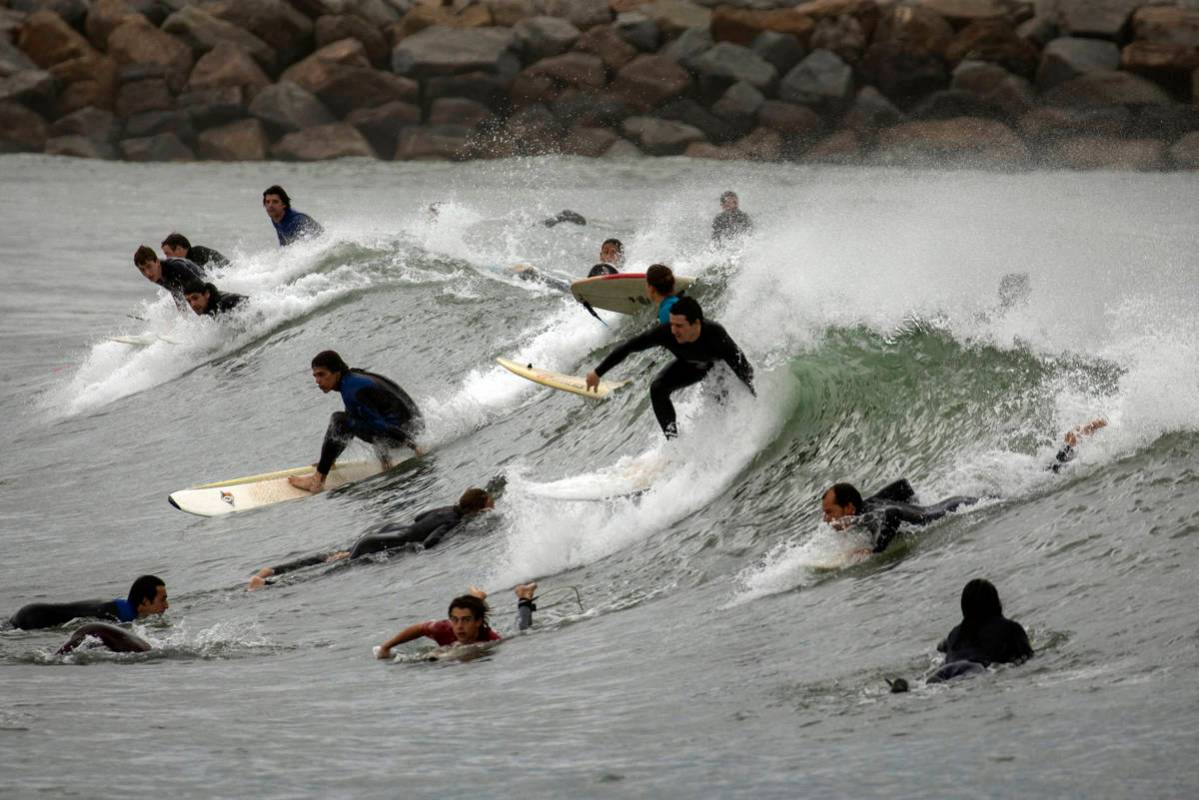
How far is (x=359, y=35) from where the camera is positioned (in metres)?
36.4

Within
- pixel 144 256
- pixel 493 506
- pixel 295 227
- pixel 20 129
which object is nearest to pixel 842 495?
pixel 493 506

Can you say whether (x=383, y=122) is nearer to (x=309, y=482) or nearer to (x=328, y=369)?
(x=309, y=482)

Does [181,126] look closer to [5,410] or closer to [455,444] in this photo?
[5,410]

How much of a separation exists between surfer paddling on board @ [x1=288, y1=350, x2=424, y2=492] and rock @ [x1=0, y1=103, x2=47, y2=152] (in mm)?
24349

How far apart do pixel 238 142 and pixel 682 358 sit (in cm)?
2608

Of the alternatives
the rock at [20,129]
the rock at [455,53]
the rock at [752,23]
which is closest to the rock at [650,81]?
the rock at [752,23]

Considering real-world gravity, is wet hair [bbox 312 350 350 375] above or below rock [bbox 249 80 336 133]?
below

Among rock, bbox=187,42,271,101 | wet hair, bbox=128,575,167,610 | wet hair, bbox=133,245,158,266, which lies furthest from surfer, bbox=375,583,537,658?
rock, bbox=187,42,271,101

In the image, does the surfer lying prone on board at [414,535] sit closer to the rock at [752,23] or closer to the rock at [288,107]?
the rock at [288,107]

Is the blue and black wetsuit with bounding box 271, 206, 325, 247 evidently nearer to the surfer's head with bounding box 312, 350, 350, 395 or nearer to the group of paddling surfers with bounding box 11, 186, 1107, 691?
the group of paddling surfers with bounding box 11, 186, 1107, 691

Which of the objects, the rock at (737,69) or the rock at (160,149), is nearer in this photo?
the rock at (737,69)

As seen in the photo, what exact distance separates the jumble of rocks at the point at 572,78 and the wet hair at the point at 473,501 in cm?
2325

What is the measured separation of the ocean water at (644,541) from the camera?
655cm

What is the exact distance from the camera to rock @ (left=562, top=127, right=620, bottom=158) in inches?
1394
